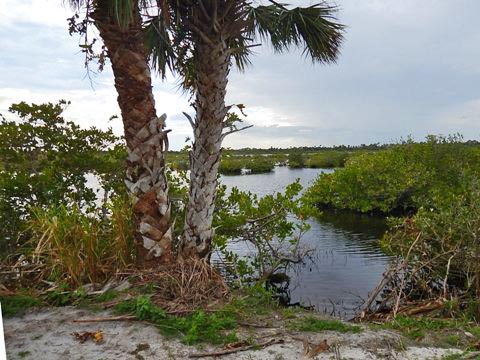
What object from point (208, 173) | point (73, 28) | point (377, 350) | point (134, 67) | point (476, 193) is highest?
point (73, 28)

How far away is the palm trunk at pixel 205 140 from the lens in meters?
6.56

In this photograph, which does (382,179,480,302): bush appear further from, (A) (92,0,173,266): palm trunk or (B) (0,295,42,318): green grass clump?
(B) (0,295,42,318): green grass clump

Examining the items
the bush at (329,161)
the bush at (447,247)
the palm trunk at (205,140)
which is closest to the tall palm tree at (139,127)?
Result: the palm trunk at (205,140)

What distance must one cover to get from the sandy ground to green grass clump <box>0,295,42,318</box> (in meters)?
0.33

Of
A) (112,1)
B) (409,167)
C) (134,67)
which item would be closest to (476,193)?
(134,67)

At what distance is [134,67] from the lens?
5680 millimetres

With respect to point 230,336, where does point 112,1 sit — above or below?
above

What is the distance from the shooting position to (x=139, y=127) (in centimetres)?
572

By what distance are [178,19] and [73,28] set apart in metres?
1.47

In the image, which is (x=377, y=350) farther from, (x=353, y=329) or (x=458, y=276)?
(x=458, y=276)

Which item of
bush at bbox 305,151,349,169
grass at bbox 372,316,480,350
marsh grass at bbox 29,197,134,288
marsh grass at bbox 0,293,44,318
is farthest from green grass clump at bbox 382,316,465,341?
bush at bbox 305,151,349,169

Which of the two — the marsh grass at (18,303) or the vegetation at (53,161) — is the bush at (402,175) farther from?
the marsh grass at (18,303)

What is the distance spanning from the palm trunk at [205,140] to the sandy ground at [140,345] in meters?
2.20

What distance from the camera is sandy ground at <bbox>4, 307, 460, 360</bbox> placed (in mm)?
3971
